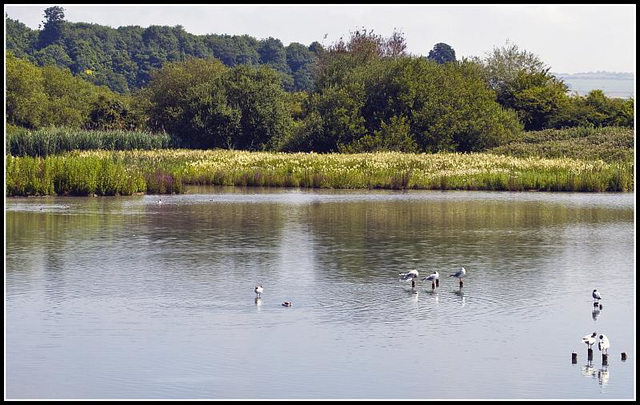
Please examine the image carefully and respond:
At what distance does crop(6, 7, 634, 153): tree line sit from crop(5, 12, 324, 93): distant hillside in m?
56.8

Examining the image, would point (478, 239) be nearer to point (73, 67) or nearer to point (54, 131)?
point (54, 131)

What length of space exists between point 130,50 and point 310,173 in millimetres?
117382

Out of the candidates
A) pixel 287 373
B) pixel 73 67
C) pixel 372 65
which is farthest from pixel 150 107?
pixel 73 67

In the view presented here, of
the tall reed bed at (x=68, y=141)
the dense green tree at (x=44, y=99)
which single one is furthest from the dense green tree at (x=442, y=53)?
the tall reed bed at (x=68, y=141)

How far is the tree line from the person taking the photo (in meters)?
51.5

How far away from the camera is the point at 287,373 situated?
10008 millimetres

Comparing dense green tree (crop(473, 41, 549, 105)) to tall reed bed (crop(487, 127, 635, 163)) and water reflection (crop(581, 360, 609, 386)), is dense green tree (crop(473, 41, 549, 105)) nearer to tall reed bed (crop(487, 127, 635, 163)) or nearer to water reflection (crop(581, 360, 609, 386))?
tall reed bed (crop(487, 127, 635, 163))

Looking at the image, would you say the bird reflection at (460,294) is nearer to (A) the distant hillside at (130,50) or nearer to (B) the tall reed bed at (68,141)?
(B) the tall reed bed at (68,141)

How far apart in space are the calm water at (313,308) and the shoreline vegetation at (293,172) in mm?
6394

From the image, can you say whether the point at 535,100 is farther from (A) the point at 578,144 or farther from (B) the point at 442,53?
(B) the point at 442,53

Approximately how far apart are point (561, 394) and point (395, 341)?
2311 mm

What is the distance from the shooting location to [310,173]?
36344mm

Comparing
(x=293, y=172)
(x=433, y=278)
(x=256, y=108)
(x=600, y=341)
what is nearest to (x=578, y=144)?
(x=256, y=108)

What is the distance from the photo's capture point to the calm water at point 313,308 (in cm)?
979
